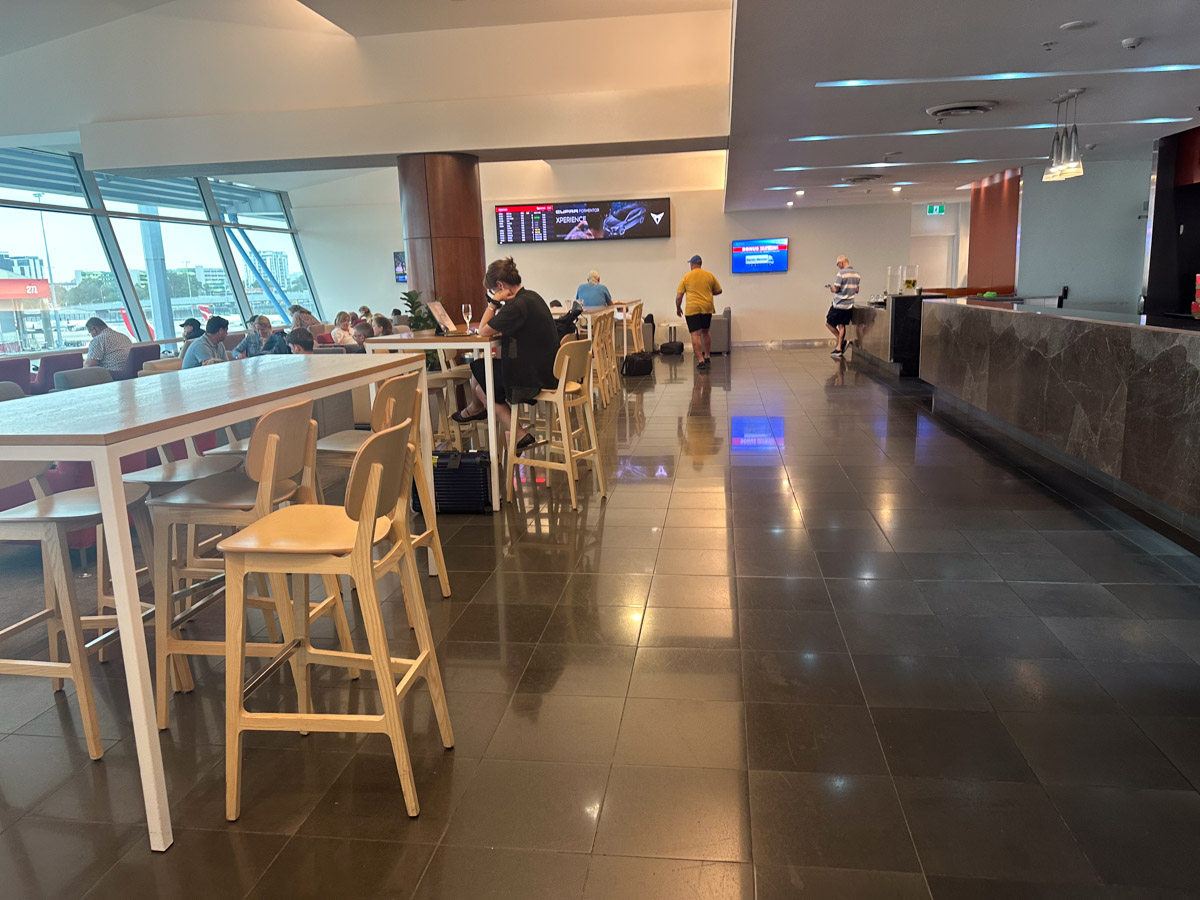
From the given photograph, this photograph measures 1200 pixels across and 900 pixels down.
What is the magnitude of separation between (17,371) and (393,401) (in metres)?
7.77

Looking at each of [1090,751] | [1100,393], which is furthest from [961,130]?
[1090,751]

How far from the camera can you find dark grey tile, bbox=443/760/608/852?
5.69 feet

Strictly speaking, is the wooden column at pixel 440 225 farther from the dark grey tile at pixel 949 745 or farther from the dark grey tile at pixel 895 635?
the dark grey tile at pixel 949 745

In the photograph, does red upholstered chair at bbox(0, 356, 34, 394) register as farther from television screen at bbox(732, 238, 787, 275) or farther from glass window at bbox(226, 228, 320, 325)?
television screen at bbox(732, 238, 787, 275)

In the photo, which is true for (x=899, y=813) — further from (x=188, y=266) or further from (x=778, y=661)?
(x=188, y=266)

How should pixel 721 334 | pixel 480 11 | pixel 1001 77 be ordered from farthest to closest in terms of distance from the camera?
pixel 721 334
pixel 480 11
pixel 1001 77

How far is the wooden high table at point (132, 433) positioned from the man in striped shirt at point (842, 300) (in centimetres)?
988

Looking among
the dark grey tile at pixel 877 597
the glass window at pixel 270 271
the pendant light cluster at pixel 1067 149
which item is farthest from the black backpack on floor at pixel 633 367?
the dark grey tile at pixel 877 597

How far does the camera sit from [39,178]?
30.4 ft

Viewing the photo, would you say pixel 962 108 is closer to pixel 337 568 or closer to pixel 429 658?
pixel 429 658

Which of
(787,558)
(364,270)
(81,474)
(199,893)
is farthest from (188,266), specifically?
(199,893)

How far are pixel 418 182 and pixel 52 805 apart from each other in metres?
7.11

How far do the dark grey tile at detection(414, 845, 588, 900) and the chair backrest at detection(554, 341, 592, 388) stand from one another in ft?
9.72

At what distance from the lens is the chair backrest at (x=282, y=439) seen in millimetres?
2023
